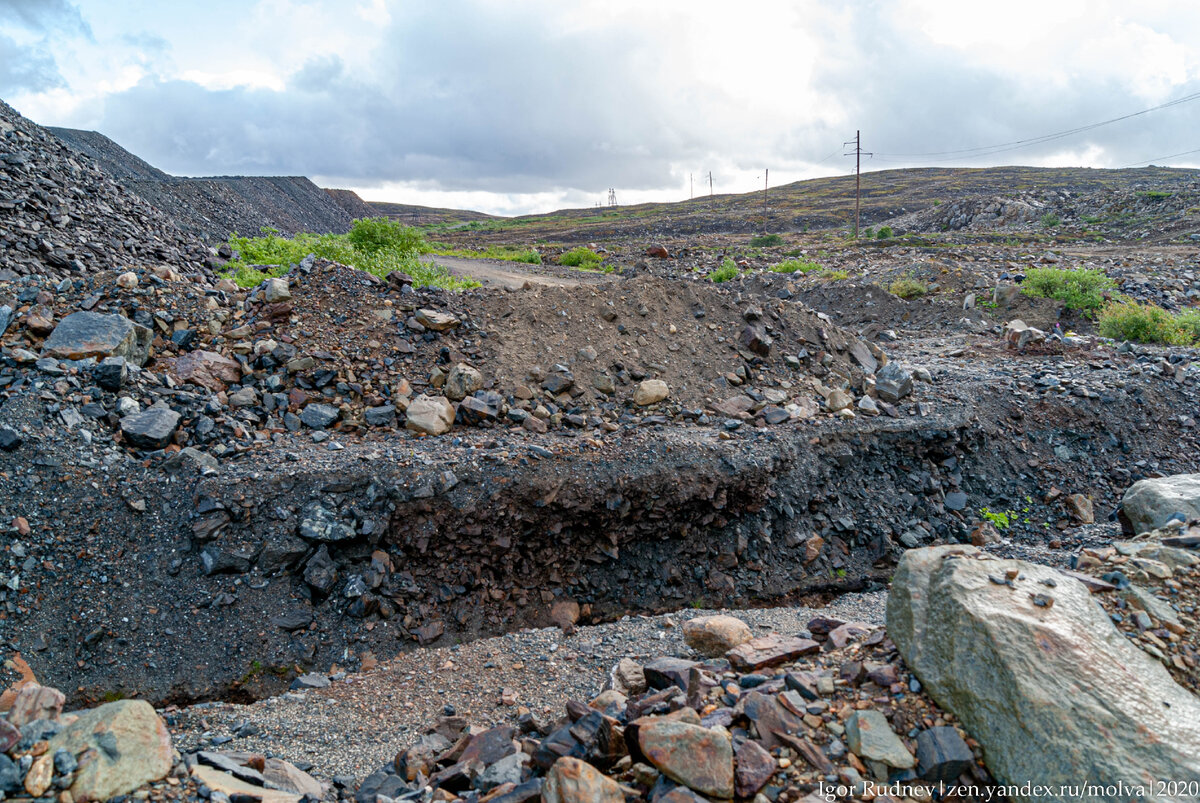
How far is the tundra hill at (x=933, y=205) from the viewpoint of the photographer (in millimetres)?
31344

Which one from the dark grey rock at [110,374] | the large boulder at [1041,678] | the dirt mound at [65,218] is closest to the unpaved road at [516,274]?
the dirt mound at [65,218]

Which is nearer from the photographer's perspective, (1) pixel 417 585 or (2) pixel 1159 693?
(2) pixel 1159 693

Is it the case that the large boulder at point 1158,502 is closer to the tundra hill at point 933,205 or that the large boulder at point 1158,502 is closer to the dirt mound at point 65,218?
the dirt mound at point 65,218

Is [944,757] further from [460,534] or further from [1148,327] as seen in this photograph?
[1148,327]

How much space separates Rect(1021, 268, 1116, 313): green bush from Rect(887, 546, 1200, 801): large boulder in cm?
1213

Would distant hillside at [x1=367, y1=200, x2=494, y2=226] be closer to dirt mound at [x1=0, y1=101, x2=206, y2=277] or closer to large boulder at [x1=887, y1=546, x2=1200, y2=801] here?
dirt mound at [x1=0, y1=101, x2=206, y2=277]

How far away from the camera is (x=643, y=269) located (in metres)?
19.7

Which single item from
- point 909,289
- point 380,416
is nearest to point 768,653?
point 380,416

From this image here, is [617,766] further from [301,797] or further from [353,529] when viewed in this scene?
[353,529]

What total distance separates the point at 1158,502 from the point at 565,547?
5145 millimetres

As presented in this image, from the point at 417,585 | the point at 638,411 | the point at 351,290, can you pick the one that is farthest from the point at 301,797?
the point at 351,290

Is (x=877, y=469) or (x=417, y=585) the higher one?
(x=877, y=469)

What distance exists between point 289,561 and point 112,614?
3.82 feet

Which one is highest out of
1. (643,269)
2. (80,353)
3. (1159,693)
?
(643,269)
